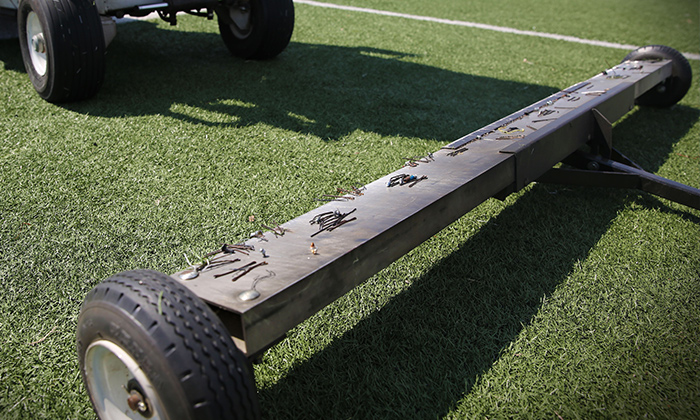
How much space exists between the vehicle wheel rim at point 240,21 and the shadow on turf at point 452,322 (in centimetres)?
374

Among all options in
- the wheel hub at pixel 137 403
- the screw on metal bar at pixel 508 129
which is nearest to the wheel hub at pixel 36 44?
the screw on metal bar at pixel 508 129

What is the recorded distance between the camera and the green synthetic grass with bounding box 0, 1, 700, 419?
200 cm

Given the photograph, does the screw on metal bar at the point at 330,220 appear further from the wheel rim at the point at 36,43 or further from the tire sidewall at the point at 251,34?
the tire sidewall at the point at 251,34

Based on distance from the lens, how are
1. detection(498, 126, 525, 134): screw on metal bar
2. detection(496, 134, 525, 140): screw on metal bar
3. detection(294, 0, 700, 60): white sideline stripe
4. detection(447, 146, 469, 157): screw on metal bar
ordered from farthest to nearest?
detection(294, 0, 700, 60): white sideline stripe → detection(498, 126, 525, 134): screw on metal bar → detection(496, 134, 525, 140): screw on metal bar → detection(447, 146, 469, 157): screw on metal bar

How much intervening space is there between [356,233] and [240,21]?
467cm

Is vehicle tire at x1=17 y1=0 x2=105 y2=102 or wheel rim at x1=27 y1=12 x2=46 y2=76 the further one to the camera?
wheel rim at x1=27 y1=12 x2=46 y2=76

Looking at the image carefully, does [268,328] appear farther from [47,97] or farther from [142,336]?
[47,97]

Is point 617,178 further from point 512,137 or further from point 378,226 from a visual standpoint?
point 378,226

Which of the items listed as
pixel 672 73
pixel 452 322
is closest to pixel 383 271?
pixel 452 322

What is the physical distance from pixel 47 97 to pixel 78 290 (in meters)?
2.63

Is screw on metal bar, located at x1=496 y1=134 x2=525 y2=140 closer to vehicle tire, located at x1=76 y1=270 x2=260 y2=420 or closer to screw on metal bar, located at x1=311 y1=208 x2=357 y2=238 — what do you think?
screw on metal bar, located at x1=311 y1=208 x2=357 y2=238

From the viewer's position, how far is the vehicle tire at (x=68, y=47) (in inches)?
161

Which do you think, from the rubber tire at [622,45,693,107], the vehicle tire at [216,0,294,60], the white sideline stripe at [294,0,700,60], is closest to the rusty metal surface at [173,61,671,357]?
the rubber tire at [622,45,693,107]

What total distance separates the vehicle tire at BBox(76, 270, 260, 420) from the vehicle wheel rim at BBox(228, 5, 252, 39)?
4.80 meters
